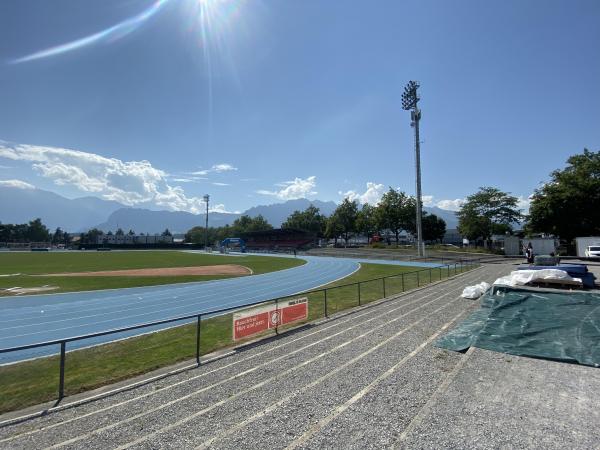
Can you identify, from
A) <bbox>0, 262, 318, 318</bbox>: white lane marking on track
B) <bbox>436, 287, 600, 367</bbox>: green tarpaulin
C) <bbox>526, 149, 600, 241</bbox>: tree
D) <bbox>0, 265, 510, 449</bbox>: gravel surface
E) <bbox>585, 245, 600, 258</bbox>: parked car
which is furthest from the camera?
<bbox>526, 149, 600, 241</bbox>: tree

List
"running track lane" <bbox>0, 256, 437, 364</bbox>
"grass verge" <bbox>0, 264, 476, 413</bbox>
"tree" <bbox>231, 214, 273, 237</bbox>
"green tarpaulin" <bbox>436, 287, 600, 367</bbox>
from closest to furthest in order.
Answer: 1. "grass verge" <bbox>0, 264, 476, 413</bbox>
2. "green tarpaulin" <bbox>436, 287, 600, 367</bbox>
3. "running track lane" <bbox>0, 256, 437, 364</bbox>
4. "tree" <bbox>231, 214, 273, 237</bbox>

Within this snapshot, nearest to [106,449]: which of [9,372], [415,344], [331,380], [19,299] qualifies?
[331,380]

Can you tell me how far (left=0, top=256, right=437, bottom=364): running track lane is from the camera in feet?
38.7

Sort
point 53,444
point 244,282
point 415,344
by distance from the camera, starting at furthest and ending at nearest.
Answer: point 244,282
point 415,344
point 53,444

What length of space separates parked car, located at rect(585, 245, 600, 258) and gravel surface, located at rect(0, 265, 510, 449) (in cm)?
4473

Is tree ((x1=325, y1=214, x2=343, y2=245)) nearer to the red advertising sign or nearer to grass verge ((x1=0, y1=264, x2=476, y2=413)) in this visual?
grass verge ((x1=0, y1=264, x2=476, y2=413))

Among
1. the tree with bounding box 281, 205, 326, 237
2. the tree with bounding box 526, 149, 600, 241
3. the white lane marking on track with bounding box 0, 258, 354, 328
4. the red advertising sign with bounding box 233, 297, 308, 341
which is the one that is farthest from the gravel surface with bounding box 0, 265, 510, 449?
the tree with bounding box 281, 205, 326, 237

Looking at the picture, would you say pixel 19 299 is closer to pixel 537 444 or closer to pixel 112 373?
pixel 112 373

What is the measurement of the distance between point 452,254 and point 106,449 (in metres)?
59.7

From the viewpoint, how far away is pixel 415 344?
31.0ft

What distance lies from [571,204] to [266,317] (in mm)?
57839

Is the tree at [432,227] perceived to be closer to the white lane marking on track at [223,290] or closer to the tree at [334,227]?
the tree at [334,227]

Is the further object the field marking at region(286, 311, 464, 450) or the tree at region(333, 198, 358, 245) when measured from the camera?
the tree at region(333, 198, 358, 245)

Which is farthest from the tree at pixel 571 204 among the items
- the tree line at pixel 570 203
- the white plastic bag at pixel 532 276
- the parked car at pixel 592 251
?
the white plastic bag at pixel 532 276
